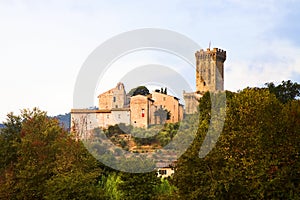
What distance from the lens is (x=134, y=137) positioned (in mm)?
82250

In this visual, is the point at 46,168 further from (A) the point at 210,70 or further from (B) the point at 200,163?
(A) the point at 210,70

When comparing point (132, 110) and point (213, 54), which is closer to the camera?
point (132, 110)

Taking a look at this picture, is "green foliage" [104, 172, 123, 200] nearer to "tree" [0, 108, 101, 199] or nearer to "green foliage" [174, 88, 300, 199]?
"tree" [0, 108, 101, 199]

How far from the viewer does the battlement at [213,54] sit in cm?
10725

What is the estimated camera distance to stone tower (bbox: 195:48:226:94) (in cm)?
10594

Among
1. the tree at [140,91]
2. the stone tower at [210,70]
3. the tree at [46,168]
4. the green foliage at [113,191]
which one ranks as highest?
the stone tower at [210,70]

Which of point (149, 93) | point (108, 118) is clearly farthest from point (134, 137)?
point (149, 93)

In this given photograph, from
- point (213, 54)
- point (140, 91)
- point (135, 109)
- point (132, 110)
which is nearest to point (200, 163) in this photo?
point (132, 110)

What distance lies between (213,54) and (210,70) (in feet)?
11.6

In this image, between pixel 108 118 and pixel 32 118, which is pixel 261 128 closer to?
pixel 32 118

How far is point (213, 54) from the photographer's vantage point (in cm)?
10744

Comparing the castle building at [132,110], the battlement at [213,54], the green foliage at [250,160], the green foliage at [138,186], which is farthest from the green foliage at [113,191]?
the battlement at [213,54]

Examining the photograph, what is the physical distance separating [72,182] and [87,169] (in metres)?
Result: 4.12

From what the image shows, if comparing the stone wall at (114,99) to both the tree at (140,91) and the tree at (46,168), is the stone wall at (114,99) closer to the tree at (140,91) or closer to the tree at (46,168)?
the tree at (140,91)
